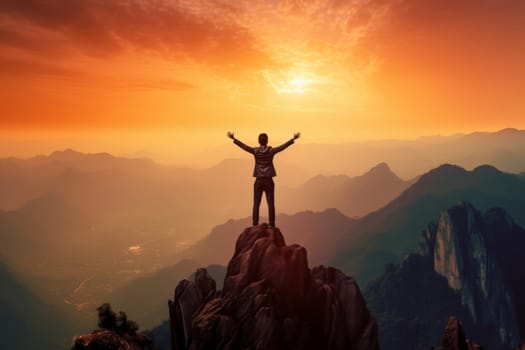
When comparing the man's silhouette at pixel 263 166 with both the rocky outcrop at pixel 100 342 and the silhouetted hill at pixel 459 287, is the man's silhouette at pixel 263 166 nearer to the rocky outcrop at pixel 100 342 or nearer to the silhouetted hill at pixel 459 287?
the rocky outcrop at pixel 100 342

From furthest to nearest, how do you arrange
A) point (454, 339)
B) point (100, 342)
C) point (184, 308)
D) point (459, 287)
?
point (459, 287)
point (184, 308)
point (454, 339)
point (100, 342)

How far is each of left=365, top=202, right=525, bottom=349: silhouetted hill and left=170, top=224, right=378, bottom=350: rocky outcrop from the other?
15238 centimetres

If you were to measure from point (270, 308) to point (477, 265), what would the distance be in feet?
648

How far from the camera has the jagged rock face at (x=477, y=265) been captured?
6255 inches

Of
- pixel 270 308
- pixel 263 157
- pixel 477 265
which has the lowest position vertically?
pixel 477 265

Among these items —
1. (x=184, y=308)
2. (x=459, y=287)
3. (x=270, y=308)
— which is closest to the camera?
(x=270, y=308)

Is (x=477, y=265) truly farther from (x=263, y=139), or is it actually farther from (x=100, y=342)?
(x=100, y=342)

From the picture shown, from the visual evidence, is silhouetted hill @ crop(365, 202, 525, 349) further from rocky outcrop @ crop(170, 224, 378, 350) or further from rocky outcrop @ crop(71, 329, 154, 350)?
rocky outcrop @ crop(71, 329, 154, 350)

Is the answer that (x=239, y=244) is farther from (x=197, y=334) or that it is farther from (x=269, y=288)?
(x=197, y=334)

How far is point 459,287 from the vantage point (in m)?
173

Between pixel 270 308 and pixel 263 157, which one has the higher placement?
pixel 263 157

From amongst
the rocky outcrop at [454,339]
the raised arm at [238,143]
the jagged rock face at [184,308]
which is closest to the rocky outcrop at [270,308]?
the jagged rock face at [184,308]

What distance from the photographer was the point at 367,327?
19594mm

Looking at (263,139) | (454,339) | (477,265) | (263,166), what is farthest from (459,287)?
(263,139)
